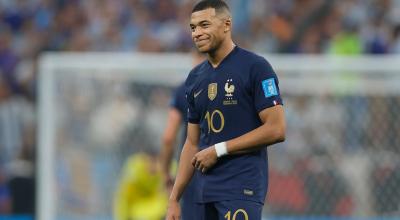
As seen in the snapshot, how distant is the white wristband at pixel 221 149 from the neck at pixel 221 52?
1.57 feet

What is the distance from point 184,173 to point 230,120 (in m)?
0.47

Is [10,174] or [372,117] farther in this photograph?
[10,174]

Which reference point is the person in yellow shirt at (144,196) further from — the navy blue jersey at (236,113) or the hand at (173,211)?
the navy blue jersey at (236,113)

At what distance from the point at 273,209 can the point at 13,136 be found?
372 centimetres

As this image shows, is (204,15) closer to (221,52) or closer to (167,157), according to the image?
(221,52)

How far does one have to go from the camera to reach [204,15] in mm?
5969

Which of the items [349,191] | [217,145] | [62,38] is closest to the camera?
[217,145]

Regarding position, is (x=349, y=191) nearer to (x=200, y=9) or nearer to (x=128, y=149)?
(x=128, y=149)

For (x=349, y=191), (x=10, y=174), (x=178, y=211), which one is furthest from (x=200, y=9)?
(x=10, y=174)

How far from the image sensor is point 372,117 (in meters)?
11.2

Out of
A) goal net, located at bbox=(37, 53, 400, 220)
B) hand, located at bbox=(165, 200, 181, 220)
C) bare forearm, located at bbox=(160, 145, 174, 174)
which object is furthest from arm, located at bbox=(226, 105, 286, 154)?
goal net, located at bbox=(37, 53, 400, 220)

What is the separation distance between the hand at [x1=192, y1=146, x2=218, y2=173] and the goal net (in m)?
5.08

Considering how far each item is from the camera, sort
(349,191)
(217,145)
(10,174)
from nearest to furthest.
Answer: (217,145)
(349,191)
(10,174)

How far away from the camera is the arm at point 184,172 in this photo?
6188 mm
